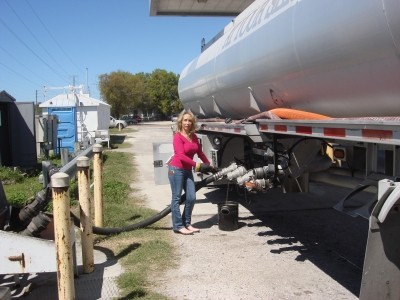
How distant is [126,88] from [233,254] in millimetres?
60297

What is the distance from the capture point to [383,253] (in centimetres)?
285

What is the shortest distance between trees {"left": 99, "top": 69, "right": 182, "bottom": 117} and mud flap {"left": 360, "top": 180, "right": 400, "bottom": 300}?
2367 inches

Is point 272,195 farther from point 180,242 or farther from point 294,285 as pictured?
point 294,285

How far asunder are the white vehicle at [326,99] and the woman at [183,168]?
20.4 inches

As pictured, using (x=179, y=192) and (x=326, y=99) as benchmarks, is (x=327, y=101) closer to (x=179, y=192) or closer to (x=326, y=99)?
(x=326, y=99)

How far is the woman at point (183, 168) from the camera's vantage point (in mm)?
6223

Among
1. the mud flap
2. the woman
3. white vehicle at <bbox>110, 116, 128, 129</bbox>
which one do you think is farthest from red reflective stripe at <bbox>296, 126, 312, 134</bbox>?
white vehicle at <bbox>110, 116, 128, 129</bbox>

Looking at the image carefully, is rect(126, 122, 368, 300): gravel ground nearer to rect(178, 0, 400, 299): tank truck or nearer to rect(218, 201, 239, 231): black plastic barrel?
rect(218, 201, 239, 231): black plastic barrel

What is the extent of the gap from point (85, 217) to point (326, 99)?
264 cm

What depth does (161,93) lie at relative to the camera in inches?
3216

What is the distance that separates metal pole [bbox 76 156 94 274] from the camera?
4691 mm

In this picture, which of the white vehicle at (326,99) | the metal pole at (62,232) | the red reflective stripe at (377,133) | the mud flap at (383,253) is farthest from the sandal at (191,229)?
the red reflective stripe at (377,133)

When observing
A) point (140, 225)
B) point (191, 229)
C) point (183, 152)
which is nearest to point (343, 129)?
point (183, 152)

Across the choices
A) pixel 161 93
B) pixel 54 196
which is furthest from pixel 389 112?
pixel 161 93
